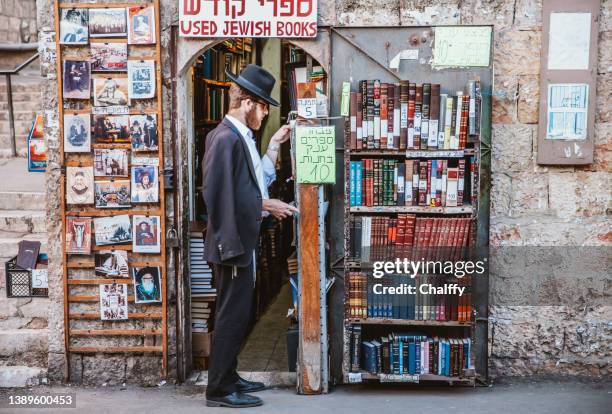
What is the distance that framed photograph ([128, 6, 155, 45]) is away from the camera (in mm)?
4898

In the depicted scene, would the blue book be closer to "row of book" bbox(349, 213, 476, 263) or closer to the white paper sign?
"row of book" bbox(349, 213, 476, 263)

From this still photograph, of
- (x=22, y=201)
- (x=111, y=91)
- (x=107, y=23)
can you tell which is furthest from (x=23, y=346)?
(x=107, y=23)

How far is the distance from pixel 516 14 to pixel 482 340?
2232mm

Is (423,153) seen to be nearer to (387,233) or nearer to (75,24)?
(387,233)

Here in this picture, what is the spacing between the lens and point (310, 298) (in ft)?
15.6

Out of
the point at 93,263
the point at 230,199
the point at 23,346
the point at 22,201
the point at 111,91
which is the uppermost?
the point at 111,91

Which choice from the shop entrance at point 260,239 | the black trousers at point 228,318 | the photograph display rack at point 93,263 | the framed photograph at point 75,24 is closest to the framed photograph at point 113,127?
the photograph display rack at point 93,263

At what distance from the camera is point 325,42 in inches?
191

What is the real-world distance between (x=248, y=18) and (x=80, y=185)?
165 cm

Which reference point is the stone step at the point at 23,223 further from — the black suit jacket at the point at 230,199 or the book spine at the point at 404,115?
the book spine at the point at 404,115

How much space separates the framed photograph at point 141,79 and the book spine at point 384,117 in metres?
1.57

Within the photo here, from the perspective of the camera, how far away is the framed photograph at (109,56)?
4.93 metres

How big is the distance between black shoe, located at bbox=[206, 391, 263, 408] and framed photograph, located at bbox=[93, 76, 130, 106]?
82.5 inches

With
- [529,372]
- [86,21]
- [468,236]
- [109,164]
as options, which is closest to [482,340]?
[529,372]
